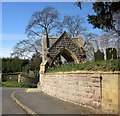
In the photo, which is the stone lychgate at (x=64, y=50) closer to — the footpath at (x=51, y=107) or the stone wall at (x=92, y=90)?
the stone wall at (x=92, y=90)

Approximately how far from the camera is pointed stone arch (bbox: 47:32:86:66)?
41.8m

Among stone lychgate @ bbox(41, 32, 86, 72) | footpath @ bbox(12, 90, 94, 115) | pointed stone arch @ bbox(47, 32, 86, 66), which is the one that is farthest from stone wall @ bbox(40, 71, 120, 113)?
pointed stone arch @ bbox(47, 32, 86, 66)

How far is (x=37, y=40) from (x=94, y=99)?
4511cm

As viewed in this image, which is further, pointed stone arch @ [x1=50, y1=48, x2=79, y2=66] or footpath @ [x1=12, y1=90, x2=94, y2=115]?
pointed stone arch @ [x1=50, y1=48, x2=79, y2=66]

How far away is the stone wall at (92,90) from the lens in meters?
14.0

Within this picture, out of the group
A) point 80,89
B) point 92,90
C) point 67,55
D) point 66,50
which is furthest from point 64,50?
point 92,90

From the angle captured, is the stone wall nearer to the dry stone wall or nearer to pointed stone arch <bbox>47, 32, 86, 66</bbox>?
the dry stone wall

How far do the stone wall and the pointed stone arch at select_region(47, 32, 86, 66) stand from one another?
19628 mm

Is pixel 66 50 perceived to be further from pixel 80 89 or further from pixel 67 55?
pixel 80 89

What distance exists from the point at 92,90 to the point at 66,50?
27.3m

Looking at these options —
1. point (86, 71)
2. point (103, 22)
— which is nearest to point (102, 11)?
point (103, 22)

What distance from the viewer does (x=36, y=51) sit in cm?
6119

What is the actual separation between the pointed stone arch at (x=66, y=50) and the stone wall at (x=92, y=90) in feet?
64.4

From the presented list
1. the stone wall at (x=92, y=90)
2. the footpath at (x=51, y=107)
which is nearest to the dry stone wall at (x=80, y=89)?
the stone wall at (x=92, y=90)
